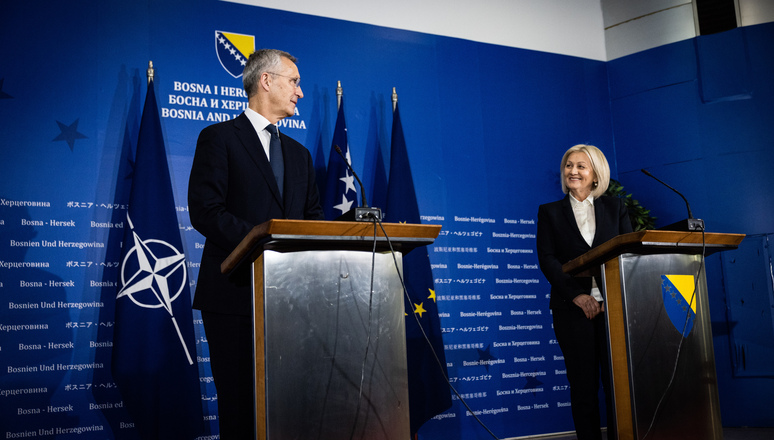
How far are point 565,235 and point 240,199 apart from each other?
1.52 meters

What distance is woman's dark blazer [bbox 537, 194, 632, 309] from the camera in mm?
2875

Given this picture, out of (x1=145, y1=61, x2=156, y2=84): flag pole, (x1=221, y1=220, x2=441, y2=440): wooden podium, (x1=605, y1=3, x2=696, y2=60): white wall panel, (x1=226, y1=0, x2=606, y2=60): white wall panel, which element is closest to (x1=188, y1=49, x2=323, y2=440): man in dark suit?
(x1=221, y1=220, x2=441, y2=440): wooden podium

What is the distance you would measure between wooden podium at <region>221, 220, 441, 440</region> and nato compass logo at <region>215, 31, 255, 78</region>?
95.5 inches

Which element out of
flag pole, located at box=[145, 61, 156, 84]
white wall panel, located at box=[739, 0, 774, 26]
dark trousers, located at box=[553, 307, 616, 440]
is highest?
white wall panel, located at box=[739, 0, 774, 26]

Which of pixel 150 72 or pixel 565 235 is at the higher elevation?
pixel 150 72

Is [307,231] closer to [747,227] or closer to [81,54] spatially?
[81,54]

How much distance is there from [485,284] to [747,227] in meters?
1.93

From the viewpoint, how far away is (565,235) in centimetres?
299

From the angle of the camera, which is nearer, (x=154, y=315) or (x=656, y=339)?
(x=656, y=339)

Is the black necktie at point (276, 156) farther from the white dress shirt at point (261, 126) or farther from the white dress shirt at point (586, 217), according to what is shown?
the white dress shirt at point (586, 217)

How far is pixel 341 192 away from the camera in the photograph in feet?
13.2

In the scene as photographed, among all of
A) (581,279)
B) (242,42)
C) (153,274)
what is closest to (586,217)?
(581,279)

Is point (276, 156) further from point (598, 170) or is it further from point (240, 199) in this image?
point (598, 170)

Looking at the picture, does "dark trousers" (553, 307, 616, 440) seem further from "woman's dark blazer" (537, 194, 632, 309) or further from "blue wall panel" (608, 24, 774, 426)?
"blue wall panel" (608, 24, 774, 426)
